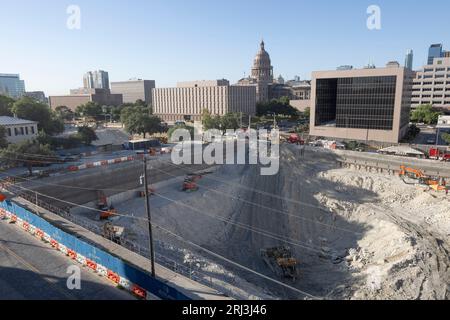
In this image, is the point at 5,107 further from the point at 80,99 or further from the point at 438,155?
the point at 438,155

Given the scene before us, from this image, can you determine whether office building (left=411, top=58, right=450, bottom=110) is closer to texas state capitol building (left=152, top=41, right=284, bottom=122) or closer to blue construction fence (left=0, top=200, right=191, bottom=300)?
texas state capitol building (left=152, top=41, right=284, bottom=122)

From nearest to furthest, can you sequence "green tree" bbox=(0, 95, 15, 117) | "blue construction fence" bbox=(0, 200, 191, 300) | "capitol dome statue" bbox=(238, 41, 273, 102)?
"blue construction fence" bbox=(0, 200, 191, 300)
"green tree" bbox=(0, 95, 15, 117)
"capitol dome statue" bbox=(238, 41, 273, 102)

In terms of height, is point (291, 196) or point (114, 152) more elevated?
point (114, 152)

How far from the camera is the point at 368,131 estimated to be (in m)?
71.9

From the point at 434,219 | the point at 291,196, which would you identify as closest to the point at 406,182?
the point at 434,219

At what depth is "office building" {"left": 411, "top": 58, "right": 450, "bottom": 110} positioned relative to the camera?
11806 centimetres

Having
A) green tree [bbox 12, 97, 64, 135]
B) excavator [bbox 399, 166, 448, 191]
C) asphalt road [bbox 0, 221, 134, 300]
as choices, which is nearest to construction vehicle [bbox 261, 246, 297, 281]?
asphalt road [bbox 0, 221, 134, 300]

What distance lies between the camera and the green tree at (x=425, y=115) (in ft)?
337

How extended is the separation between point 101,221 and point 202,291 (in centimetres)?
2201

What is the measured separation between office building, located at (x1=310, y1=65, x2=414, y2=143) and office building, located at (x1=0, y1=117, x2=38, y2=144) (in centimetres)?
5935

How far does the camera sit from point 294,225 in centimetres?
4466

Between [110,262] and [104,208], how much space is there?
2177cm

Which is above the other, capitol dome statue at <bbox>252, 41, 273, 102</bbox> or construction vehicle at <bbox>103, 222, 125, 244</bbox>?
capitol dome statue at <bbox>252, 41, 273, 102</bbox>
